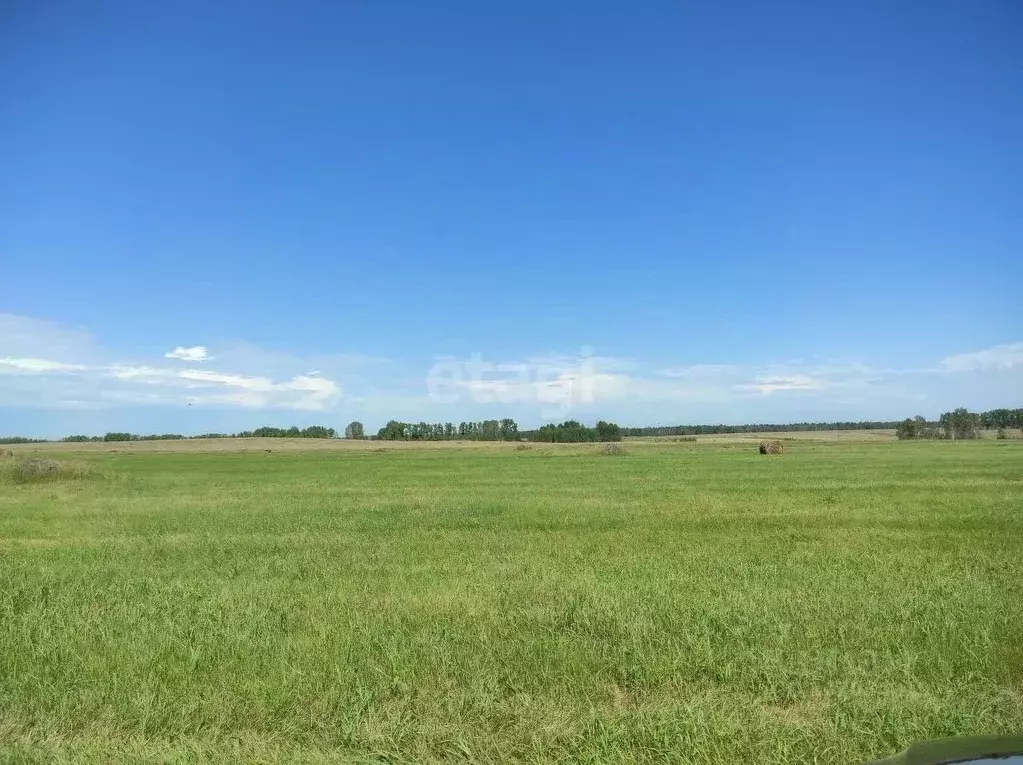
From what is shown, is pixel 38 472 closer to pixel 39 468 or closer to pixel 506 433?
pixel 39 468

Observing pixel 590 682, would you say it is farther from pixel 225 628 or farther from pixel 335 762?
pixel 225 628

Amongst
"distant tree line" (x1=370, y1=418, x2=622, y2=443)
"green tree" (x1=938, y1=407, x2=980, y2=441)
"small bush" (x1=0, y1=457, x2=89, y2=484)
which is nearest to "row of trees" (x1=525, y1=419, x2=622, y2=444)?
"distant tree line" (x1=370, y1=418, x2=622, y2=443)

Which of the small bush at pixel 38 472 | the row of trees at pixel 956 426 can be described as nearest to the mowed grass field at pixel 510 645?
the small bush at pixel 38 472

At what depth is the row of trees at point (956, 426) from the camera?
438 ft

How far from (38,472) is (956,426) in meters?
154

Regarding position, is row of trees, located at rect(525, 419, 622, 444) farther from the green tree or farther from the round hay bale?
the round hay bale

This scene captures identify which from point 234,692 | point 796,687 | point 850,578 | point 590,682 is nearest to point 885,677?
point 796,687

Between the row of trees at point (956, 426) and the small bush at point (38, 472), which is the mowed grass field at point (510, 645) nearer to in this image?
the small bush at point (38, 472)

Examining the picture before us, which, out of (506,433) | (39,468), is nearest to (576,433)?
(506,433)

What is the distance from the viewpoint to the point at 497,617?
320 inches

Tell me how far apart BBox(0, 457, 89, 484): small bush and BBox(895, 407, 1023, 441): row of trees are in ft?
428

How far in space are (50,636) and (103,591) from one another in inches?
91.4

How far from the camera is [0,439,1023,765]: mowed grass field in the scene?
5234 millimetres

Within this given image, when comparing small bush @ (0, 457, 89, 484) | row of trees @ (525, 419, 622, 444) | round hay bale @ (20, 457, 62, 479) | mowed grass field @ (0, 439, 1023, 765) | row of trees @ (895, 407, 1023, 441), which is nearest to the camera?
mowed grass field @ (0, 439, 1023, 765)
